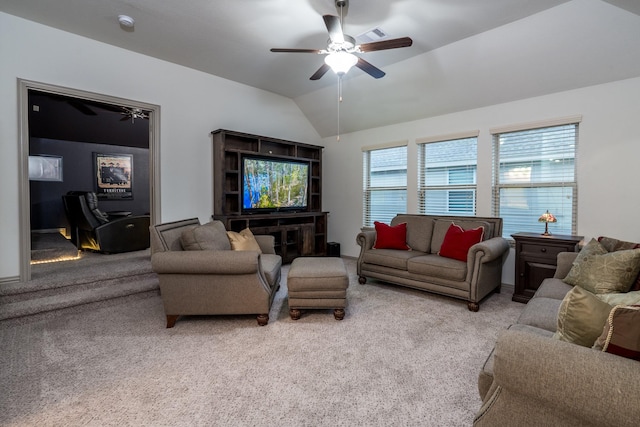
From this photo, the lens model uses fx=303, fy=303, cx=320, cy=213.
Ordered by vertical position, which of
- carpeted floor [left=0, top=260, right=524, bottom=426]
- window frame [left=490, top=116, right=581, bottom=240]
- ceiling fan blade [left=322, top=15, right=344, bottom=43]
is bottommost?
carpeted floor [left=0, top=260, right=524, bottom=426]

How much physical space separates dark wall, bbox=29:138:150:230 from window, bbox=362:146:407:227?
6126 millimetres

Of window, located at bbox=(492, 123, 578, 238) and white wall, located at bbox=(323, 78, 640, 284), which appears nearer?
white wall, located at bbox=(323, 78, 640, 284)

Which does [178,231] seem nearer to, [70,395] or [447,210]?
[70,395]

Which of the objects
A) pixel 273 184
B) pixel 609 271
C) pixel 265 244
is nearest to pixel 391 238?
pixel 265 244

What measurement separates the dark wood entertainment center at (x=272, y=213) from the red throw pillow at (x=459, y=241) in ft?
7.90

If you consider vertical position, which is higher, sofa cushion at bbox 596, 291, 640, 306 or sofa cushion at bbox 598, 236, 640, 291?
sofa cushion at bbox 598, 236, 640, 291

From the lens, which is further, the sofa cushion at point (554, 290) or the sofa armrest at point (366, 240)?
the sofa armrest at point (366, 240)

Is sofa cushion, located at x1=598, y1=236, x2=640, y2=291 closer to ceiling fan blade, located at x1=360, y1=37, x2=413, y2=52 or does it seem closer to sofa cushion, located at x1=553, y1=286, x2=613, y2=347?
sofa cushion, located at x1=553, y1=286, x2=613, y2=347

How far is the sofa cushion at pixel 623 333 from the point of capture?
0.93 metres

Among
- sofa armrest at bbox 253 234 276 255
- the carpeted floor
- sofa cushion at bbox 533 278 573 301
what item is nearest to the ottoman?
the carpeted floor

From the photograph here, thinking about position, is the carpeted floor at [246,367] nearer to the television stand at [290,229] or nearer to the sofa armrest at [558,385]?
the sofa armrest at [558,385]

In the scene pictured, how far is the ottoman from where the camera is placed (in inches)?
112

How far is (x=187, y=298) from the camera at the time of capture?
268cm

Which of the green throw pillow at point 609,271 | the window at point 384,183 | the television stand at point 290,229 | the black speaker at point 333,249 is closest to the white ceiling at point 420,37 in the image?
the window at point 384,183
